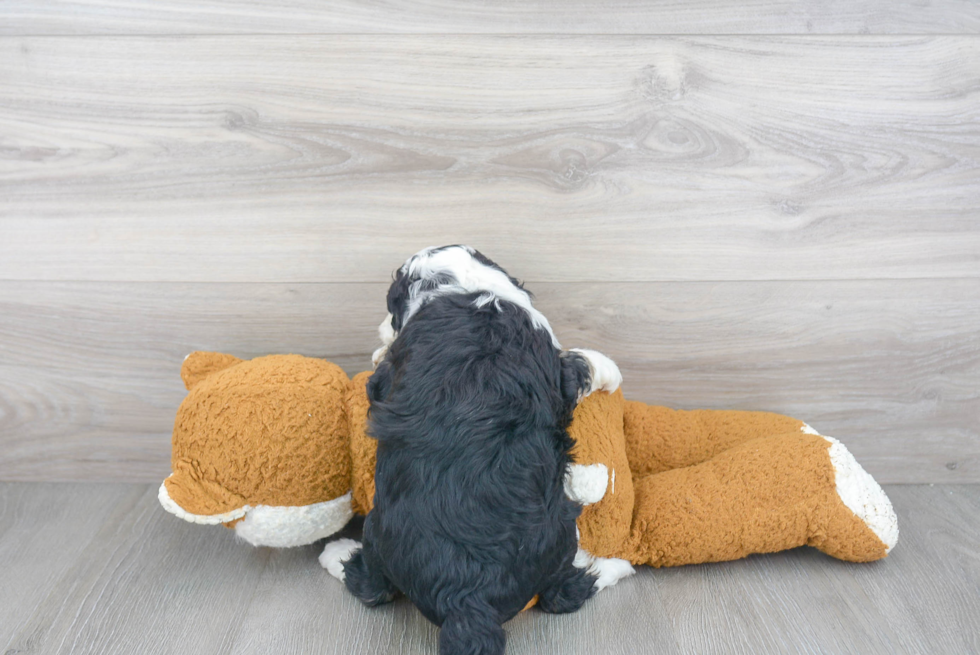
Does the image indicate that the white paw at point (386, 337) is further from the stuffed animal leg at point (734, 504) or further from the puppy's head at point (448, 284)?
the stuffed animal leg at point (734, 504)

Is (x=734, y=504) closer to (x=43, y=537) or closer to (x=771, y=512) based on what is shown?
(x=771, y=512)

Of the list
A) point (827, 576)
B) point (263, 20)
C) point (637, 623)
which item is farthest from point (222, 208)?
point (827, 576)

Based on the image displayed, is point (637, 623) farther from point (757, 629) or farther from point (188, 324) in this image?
point (188, 324)

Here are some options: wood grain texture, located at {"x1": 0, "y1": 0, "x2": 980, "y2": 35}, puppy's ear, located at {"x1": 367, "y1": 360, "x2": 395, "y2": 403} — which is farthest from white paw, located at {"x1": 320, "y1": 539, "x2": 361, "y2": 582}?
wood grain texture, located at {"x1": 0, "y1": 0, "x2": 980, "y2": 35}

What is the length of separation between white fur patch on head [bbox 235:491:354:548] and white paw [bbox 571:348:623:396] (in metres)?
0.53

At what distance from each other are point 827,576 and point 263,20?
1571 mm

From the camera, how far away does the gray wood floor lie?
1229 millimetres

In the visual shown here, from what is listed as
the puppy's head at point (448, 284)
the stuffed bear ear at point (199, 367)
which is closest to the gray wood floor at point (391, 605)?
the stuffed bear ear at point (199, 367)

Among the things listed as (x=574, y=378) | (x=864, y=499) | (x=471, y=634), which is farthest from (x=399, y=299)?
(x=864, y=499)

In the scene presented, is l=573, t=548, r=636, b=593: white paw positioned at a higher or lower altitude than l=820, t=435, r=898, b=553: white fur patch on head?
lower

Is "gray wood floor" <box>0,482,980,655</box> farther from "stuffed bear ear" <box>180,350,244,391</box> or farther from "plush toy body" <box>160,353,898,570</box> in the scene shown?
"stuffed bear ear" <box>180,350,244,391</box>

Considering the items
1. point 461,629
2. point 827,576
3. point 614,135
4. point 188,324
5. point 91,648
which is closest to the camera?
point 461,629

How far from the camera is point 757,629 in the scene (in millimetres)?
1252

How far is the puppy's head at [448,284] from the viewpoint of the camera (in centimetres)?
125
